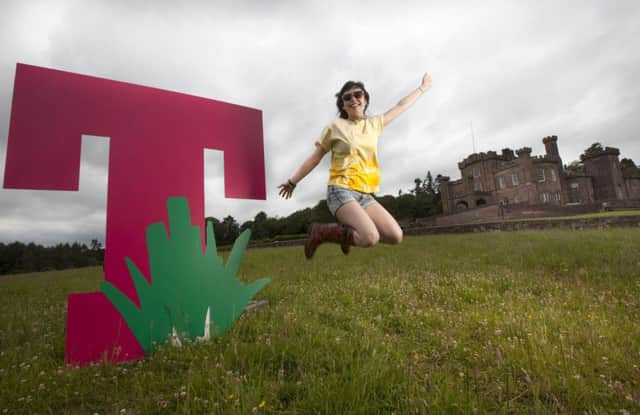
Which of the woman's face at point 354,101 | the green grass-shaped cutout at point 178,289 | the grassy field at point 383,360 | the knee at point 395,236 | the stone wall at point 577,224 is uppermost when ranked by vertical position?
the woman's face at point 354,101

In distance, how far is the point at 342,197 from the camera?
11.1ft

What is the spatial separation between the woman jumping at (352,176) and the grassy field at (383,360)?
1.12 metres

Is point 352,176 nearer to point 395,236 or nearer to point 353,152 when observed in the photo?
point 353,152

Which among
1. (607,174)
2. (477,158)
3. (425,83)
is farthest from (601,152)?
(425,83)

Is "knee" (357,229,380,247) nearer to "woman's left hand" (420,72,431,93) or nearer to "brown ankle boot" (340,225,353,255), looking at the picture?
"brown ankle boot" (340,225,353,255)

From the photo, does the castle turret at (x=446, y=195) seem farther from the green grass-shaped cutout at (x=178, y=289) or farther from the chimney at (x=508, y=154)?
the green grass-shaped cutout at (x=178, y=289)

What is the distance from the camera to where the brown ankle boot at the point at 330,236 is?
3.35 metres

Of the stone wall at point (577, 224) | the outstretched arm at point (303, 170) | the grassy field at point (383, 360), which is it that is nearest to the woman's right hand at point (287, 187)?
the outstretched arm at point (303, 170)

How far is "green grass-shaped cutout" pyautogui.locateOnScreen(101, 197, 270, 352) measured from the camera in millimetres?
3932

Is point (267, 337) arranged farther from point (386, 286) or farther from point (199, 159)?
point (386, 286)

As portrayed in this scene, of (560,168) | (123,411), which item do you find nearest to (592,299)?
(123,411)

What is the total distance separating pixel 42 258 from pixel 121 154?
1737 inches

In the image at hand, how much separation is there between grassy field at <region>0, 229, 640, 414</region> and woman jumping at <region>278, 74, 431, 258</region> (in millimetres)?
1121

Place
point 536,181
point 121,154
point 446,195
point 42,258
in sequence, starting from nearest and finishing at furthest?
1. point 121,154
2. point 42,258
3. point 536,181
4. point 446,195
